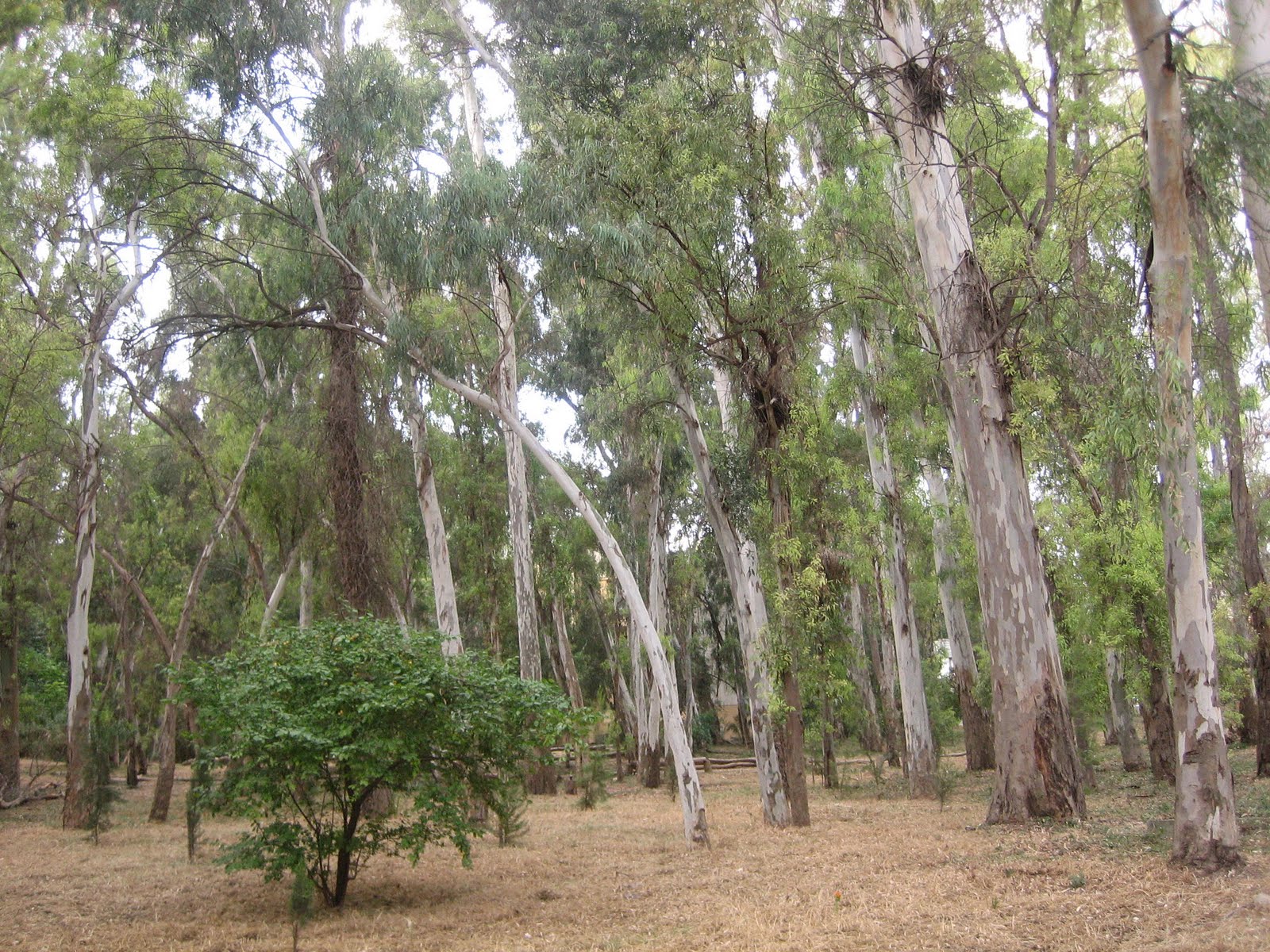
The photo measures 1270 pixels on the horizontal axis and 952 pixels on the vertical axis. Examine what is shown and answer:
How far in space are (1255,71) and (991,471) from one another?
4.33m

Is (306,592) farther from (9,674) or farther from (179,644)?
(179,644)

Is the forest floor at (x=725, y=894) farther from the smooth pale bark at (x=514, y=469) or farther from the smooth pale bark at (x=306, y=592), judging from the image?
the smooth pale bark at (x=306, y=592)

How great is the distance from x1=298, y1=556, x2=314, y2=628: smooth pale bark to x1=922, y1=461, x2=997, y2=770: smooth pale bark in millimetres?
12941

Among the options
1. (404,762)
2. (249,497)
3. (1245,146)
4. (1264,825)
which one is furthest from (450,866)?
(249,497)

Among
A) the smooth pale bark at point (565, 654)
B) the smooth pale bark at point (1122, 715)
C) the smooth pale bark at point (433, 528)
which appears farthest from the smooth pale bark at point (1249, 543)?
the smooth pale bark at point (565, 654)

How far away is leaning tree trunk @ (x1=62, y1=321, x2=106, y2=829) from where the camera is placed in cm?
1378

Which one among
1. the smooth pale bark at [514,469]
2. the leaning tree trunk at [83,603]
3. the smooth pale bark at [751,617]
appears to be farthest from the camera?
the smooth pale bark at [514,469]

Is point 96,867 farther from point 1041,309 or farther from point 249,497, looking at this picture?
point 1041,309

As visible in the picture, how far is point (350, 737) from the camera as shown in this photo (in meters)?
7.32

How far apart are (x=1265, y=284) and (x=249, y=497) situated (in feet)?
55.3

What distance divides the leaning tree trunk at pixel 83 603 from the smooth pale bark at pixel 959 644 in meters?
13.8

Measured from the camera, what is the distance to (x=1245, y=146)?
25.2 feet

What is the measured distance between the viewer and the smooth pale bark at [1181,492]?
6992 millimetres

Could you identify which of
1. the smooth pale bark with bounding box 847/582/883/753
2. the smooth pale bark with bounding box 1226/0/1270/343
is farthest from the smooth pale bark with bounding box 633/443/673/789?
the smooth pale bark with bounding box 1226/0/1270/343
